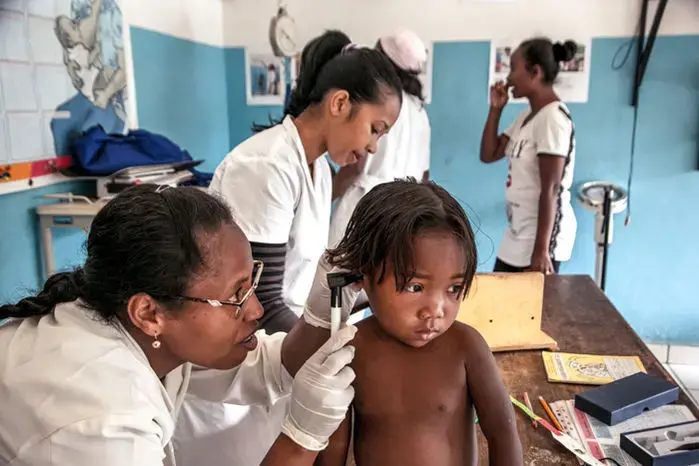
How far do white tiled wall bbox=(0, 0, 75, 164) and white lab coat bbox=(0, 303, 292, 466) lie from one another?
1.27 m

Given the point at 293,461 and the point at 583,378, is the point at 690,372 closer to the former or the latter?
the point at 583,378

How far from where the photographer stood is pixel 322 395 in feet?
2.91

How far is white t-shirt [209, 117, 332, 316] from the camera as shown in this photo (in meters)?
1.30

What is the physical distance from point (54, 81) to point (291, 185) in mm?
1238

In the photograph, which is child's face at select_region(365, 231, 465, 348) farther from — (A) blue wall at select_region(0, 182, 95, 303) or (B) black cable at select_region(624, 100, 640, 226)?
(B) black cable at select_region(624, 100, 640, 226)

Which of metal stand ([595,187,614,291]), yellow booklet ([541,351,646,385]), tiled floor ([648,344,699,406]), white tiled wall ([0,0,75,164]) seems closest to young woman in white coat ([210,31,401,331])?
yellow booklet ([541,351,646,385])

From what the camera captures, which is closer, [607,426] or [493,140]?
[607,426]

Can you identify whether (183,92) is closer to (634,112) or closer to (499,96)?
(499,96)

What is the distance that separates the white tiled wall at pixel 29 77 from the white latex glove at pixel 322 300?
134 centimetres

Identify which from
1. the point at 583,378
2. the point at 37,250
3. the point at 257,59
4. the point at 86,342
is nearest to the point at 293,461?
the point at 86,342

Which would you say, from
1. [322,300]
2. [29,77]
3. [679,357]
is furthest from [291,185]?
[679,357]

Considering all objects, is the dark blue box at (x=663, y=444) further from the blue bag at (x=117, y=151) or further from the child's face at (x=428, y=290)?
the blue bag at (x=117, y=151)

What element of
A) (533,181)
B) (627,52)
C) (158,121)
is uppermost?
(627,52)

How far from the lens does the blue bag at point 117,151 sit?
2.15m
